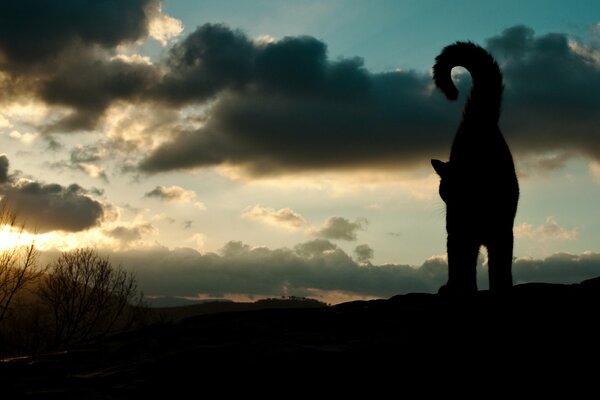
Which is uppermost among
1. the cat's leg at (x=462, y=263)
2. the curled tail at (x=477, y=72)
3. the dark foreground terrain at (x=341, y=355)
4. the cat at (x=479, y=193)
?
the curled tail at (x=477, y=72)

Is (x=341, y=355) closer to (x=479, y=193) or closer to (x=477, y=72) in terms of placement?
(x=479, y=193)

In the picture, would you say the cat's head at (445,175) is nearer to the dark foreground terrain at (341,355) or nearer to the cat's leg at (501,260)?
the cat's leg at (501,260)

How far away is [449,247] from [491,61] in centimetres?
299

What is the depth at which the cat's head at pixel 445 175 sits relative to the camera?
8594 millimetres

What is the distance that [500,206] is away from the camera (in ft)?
27.7

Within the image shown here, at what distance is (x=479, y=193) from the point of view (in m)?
8.40

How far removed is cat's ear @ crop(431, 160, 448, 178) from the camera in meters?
8.61

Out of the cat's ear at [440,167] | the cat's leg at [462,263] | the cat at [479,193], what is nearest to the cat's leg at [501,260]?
the cat at [479,193]

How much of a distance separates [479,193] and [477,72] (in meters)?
2.07

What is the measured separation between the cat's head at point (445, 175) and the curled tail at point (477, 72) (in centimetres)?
99

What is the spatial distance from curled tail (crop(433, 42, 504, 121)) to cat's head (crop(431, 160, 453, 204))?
988mm

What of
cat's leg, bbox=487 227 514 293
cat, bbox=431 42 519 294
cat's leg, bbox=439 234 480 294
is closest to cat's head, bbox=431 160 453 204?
cat, bbox=431 42 519 294

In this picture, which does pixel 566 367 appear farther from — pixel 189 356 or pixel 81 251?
pixel 81 251

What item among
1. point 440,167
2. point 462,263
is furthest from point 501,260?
point 440,167
